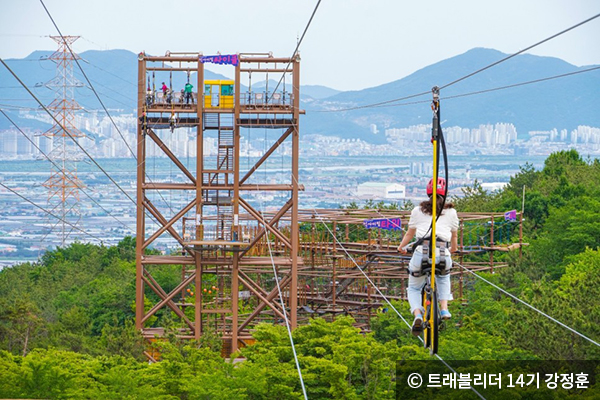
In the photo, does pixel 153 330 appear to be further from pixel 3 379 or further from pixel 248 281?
pixel 3 379

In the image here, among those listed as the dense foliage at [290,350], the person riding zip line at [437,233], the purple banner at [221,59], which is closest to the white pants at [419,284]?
the person riding zip line at [437,233]

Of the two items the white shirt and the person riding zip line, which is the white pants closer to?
the person riding zip line

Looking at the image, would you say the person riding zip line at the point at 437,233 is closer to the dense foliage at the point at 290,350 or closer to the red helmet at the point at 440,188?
the red helmet at the point at 440,188

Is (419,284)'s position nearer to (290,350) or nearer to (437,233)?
(437,233)

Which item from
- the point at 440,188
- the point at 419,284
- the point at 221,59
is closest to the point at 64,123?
the point at 221,59

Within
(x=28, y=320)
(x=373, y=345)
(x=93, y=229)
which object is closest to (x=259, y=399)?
(x=373, y=345)

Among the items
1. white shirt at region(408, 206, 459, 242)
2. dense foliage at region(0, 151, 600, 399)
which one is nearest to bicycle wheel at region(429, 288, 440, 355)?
white shirt at region(408, 206, 459, 242)
